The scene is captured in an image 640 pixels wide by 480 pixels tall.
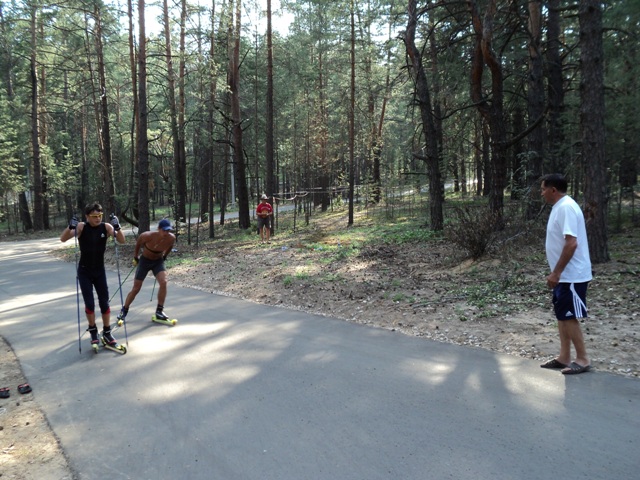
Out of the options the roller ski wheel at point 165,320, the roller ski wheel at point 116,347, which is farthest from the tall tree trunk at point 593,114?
the roller ski wheel at point 116,347

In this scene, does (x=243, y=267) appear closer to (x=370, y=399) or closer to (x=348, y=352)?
(x=348, y=352)

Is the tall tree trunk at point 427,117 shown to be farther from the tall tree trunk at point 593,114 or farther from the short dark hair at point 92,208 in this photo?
the short dark hair at point 92,208

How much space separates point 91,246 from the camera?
6086 millimetres

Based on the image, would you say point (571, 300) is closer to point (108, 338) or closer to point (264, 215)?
point (108, 338)

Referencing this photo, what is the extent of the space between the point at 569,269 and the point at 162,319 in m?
6.07

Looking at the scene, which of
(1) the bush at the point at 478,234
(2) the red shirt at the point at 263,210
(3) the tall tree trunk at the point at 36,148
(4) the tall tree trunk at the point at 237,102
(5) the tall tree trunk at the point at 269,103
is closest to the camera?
(1) the bush at the point at 478,234

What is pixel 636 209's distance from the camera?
14.2 meters

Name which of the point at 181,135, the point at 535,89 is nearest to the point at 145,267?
the point at 535,89

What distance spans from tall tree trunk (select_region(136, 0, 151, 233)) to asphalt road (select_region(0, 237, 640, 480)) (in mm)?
10089

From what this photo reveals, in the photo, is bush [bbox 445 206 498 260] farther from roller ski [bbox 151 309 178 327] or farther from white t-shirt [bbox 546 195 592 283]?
roller ski [bbox 151 309 178 327]

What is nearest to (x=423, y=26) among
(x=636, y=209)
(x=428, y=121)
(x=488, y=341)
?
(x=428, y=121)

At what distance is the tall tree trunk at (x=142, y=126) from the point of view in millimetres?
14648

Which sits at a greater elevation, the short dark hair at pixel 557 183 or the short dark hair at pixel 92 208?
the short dark hair at pixel 557 183

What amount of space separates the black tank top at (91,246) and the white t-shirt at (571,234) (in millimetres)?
5775
